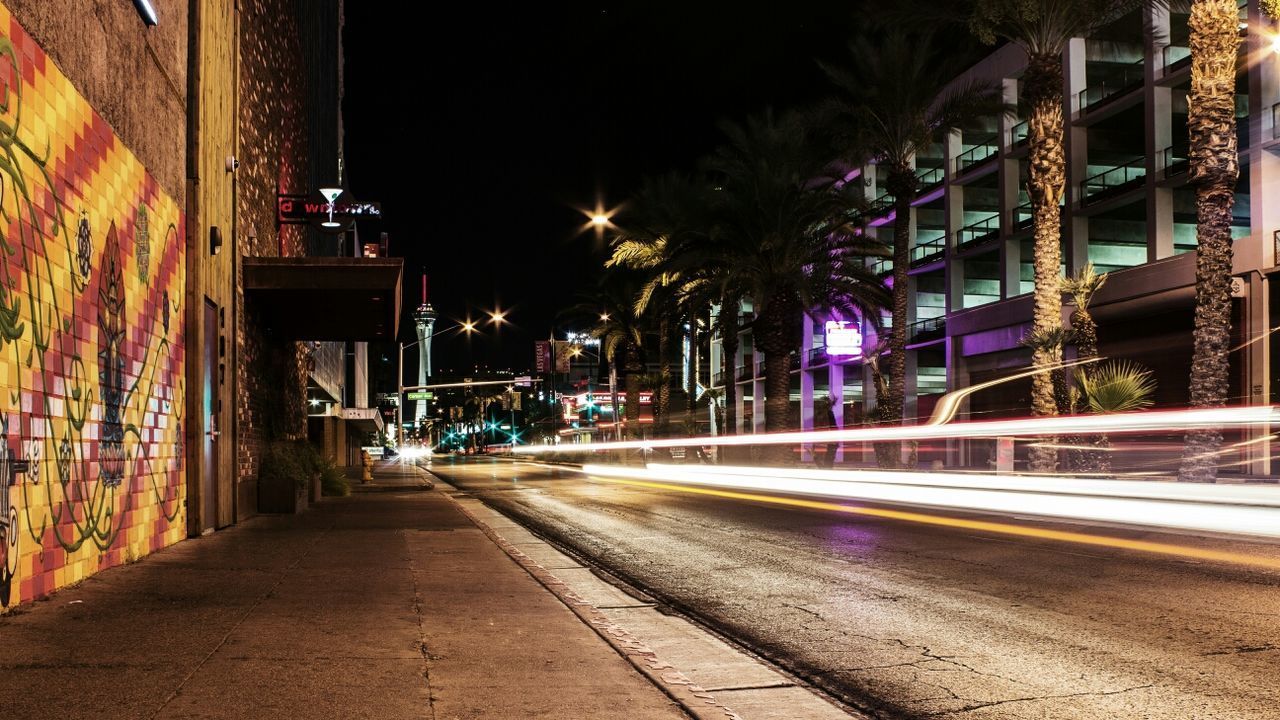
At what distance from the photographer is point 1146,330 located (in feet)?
123

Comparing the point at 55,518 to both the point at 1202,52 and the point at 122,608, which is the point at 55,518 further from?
the point at 1202,52

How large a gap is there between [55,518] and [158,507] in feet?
12.9

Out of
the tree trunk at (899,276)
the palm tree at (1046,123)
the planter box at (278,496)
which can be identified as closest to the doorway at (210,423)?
the planter box at (278,496)

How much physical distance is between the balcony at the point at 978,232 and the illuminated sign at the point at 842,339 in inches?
259

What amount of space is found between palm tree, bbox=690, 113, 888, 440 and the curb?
26483mm

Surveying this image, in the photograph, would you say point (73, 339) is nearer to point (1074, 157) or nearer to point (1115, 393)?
point (1115, 393)

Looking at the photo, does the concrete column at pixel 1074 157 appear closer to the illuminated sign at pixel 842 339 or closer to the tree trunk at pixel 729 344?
the tree trunk at pixel 729 344

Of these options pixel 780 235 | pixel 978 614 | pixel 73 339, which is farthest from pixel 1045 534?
pixel 780 235

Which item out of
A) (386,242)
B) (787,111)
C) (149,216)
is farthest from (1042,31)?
(149,216)

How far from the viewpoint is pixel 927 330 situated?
54469 mm

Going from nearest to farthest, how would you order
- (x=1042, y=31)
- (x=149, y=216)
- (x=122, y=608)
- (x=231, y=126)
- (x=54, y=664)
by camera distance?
(x=54, y=664), (x=122, y=608), (x=149, y=216), (x=231, y=126), (x=1042, y=31)

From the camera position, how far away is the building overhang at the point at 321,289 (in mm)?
18734

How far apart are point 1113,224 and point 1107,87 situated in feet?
17.6

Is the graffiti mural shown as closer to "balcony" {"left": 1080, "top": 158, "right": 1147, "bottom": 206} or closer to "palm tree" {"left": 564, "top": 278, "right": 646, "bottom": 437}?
"balcony" {"left": 1080, "top": 158, "right": 1147, "bottom": 206}
